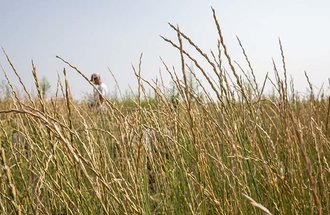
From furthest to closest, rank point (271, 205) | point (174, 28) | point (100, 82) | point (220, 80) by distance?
point (100, 82), point (271, 205), point (220, 80), point (174, 28)

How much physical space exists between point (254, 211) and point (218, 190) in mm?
238

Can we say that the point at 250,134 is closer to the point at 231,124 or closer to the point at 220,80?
the point at 231,124

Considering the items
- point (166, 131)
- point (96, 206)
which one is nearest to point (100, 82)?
point (166, 131)

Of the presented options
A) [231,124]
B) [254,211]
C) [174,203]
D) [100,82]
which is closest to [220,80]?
[231,124]

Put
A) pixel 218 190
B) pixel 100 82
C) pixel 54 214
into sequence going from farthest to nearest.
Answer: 1. pixel 100 82
2. pixel 54 214
3. pixel 218 190

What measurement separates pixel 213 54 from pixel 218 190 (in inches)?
22.3

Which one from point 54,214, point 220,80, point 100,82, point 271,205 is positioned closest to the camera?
point 220,80

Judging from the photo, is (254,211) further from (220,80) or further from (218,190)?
(220,80)

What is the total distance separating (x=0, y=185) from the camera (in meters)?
1.53

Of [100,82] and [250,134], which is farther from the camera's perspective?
[100,82]

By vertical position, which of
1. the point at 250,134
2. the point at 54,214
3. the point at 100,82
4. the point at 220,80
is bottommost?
the point at 54,214

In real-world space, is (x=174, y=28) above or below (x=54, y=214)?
above

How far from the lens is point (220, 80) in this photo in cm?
120

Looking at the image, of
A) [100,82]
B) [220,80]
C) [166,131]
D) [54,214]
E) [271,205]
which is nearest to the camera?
[220,80]
